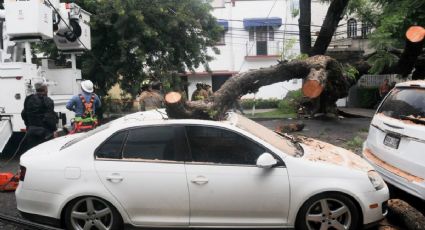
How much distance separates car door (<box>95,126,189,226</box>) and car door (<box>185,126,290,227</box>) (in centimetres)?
14

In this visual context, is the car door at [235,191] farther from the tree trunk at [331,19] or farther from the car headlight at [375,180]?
the tree trunk at [331,19]

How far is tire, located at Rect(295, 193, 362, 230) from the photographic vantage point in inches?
176

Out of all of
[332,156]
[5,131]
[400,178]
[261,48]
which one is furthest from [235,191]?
[261,48]

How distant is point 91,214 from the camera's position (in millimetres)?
4469

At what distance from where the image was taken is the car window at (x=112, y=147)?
453 centimetres

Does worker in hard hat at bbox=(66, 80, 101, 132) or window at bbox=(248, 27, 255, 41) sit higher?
window at bbox=(248, 27, 255, 41)

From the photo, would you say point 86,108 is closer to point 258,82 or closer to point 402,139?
point 258,82

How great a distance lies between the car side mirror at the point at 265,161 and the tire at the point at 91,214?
1.53 meters

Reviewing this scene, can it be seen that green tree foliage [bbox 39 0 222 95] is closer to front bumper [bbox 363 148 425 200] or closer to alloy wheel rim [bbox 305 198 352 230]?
front bumper [bbox 363 148 425 200]

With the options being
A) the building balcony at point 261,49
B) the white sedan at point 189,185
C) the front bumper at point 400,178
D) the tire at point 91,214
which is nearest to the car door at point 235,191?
the white sedan at point 189,185

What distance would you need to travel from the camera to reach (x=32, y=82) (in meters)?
8.68

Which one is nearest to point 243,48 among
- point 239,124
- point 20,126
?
point 20,126

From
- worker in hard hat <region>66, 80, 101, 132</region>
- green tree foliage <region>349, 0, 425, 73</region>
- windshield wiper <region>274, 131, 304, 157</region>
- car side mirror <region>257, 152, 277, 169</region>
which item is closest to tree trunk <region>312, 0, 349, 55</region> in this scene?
green tree foliage <region>349, 0, 425, 73</region>

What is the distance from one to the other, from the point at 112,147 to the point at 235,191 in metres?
1.34
